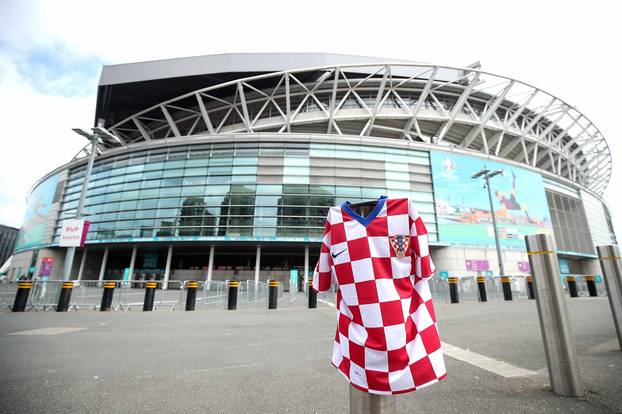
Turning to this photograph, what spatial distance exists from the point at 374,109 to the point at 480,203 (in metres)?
15.4

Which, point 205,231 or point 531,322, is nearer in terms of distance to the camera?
point 531,322

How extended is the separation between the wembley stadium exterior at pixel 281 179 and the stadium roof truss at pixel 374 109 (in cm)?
26

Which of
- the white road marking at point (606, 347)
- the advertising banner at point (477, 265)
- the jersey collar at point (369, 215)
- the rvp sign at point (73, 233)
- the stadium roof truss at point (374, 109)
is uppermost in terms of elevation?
the stadium roof truss at point (374, 109)

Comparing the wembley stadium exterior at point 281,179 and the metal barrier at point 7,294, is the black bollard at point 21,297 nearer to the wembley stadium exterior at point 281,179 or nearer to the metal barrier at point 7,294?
the metal barrier at point 7,294

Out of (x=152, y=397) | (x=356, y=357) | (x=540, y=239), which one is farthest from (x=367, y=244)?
(x=152, y=397)

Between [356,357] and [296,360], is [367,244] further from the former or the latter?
[296,360]

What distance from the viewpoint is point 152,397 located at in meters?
2.46

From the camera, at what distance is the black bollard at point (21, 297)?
9.78m

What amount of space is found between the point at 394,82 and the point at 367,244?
37.7 m

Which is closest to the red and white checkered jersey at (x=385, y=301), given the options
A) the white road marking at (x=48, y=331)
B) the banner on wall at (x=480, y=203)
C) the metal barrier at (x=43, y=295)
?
the white road marking at (x=48, y=331)

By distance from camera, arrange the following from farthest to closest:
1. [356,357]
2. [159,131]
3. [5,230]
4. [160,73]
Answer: [5,230] → [159,131] → [160,73] → [356,357]

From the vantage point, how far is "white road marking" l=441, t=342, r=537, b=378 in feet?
9.65

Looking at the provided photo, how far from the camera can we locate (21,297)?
390 inches

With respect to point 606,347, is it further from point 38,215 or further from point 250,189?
point 38,215
